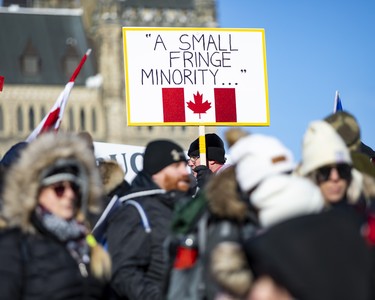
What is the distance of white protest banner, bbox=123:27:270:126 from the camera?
786 cm

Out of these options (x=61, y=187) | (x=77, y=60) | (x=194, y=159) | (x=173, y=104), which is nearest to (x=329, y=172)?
(x=61, y=187)

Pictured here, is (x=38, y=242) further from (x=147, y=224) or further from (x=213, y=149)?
(x=213, y=149)

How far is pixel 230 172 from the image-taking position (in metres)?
3.92

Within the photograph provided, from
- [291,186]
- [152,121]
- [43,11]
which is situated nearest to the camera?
[291,186]

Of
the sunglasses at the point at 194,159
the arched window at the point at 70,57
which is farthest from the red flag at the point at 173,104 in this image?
the arched window at the point at 70,57

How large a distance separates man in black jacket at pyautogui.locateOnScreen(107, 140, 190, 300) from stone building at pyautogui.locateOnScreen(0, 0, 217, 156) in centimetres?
5950

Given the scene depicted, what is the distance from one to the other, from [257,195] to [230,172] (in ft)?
1.15

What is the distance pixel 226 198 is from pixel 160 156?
1466mm

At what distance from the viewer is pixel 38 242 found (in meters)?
3.95

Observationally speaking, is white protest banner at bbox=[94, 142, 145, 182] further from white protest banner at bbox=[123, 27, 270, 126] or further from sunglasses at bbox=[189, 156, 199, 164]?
white protest banner at bbox=[123, 27, 270, 126]

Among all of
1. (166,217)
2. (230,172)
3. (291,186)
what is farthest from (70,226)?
(166,217)

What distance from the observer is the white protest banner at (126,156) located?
32.2 feet

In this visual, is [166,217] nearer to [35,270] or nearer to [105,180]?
[105,180]

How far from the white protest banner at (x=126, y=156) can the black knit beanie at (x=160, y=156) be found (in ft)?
14.4
